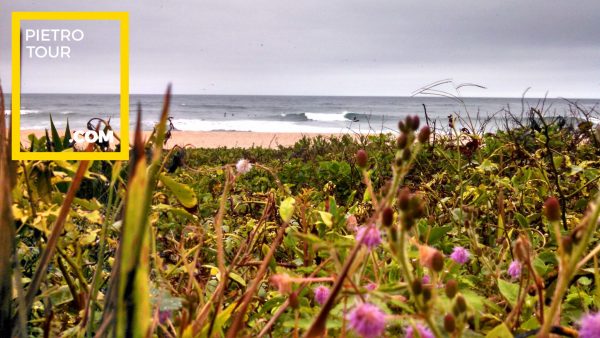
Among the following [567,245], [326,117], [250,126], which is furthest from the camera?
[326,117]

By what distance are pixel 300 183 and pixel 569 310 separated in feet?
8.43

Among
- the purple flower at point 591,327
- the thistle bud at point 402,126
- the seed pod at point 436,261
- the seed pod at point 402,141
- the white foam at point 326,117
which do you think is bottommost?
the white foam at point 326,117

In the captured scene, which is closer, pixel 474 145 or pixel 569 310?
pixel 569 310

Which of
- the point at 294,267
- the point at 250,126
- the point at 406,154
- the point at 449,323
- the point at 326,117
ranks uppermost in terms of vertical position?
the point at 406,154

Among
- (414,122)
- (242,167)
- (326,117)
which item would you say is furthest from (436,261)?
(326,117)

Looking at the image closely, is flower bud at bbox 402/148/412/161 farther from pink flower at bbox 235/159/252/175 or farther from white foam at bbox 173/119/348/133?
white foam at bbox 173/119/348/133

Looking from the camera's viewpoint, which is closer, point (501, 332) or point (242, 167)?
point (501, 332)

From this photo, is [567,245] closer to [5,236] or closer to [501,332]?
[501,332]

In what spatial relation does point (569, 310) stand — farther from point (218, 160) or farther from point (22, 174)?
point (218, 160)

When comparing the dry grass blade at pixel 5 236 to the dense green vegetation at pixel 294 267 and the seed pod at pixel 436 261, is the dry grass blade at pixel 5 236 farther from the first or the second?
the seed pod at pixel 436 261

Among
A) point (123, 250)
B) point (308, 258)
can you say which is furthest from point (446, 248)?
point (123, 250)

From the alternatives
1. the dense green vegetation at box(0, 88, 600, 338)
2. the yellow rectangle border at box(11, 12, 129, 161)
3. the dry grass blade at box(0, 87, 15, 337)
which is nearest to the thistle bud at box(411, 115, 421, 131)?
the dense green vegetation at box(0, 88, 600, 338)

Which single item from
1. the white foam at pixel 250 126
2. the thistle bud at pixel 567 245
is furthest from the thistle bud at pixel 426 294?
the white foam at pixel 250 126

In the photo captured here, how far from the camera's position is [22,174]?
108 cm
